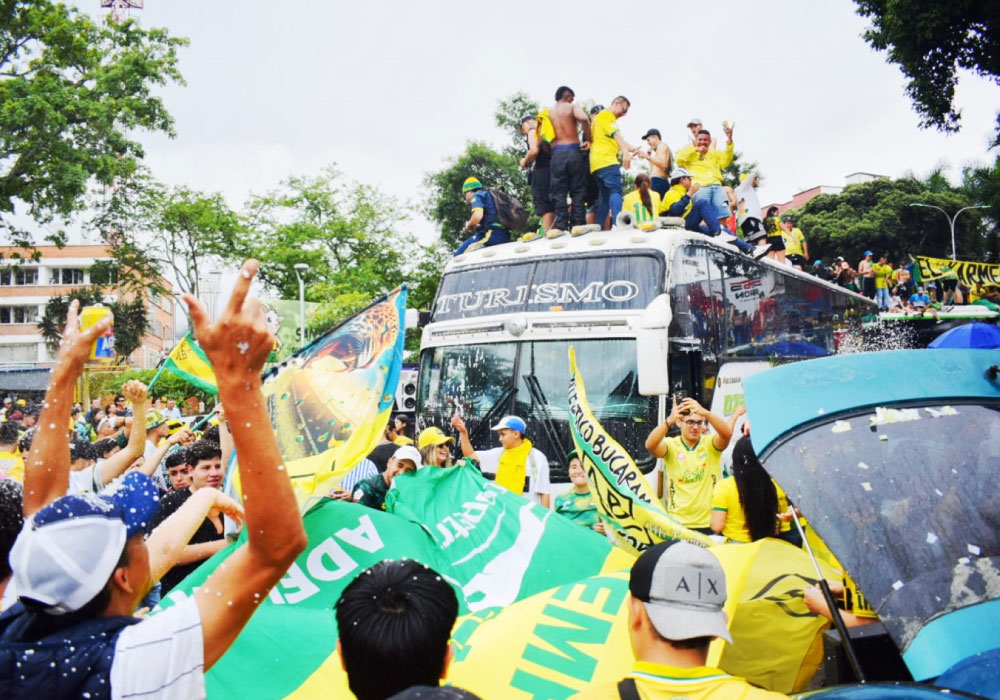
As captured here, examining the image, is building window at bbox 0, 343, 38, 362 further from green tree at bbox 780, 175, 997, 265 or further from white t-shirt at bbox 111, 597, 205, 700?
white t-shirt at bbox 111, 597, 205, 700

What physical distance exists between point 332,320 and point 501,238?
2482cm

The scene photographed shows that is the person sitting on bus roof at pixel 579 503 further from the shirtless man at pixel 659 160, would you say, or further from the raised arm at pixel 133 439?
the shirtless man at pixel 659 160

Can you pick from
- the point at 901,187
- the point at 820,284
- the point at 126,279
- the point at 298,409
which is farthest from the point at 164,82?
the point at 901,187

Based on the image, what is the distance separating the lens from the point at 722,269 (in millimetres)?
9812

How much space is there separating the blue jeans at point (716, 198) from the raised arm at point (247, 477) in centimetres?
1003

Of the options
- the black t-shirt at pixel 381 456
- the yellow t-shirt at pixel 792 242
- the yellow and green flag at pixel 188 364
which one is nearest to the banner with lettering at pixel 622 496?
the yellow and green flag at pixel 188 364

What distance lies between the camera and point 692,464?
5820 millimetres

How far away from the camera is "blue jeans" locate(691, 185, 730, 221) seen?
11.1m

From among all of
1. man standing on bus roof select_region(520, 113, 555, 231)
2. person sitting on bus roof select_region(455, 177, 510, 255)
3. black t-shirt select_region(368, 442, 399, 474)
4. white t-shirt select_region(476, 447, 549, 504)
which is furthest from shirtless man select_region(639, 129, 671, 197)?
black t-shirt select_region(368, 442, 399, 474)

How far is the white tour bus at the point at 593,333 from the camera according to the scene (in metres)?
8.12

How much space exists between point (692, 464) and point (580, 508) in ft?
4.00

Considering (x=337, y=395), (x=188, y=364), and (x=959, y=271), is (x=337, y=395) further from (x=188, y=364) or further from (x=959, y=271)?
(x=959, y=271)

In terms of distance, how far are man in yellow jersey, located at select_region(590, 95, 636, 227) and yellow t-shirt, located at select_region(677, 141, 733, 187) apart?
1357 mm

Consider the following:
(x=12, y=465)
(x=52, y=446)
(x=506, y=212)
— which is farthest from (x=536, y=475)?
(x=52, y=446)
